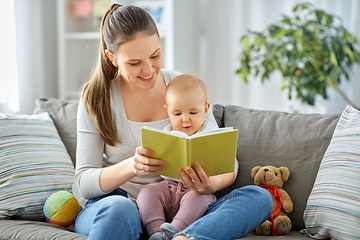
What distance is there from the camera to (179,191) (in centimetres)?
131

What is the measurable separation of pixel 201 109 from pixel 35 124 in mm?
783

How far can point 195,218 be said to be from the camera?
1.22 m

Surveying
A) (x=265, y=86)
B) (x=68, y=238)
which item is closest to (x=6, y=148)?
(x=68, y=238)

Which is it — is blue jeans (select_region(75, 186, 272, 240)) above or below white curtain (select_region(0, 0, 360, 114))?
below

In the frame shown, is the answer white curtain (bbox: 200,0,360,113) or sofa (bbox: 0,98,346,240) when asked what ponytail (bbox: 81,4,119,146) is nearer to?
sofa (bbox: 0,98,346,240)

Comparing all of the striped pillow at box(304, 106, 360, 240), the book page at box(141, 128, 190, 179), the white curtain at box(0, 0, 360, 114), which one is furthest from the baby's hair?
the white curtain at box(0, 0, 360, 114)

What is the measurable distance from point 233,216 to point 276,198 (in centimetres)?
33

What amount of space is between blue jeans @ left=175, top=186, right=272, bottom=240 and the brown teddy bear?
5.8 inches

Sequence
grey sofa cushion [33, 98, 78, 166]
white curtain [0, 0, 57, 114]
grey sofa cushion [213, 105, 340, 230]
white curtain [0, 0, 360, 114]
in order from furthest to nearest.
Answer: white curtain [0, 0, 360, 114], white curtain [0, 0, 57, 114], grey sofa cushion [33, 98, 78, 166], grey sofa cushion [213, 105, 340, 230]

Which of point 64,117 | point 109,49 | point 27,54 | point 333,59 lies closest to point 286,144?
point 109,49

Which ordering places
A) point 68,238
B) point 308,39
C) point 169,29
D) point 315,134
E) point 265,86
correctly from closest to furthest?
point 68,238
point 315,134
point 308,39
point 169,29
point 265,86

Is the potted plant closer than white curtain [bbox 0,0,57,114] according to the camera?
Yes

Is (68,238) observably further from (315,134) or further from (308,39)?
(308,39)

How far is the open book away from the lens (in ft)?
3.45
